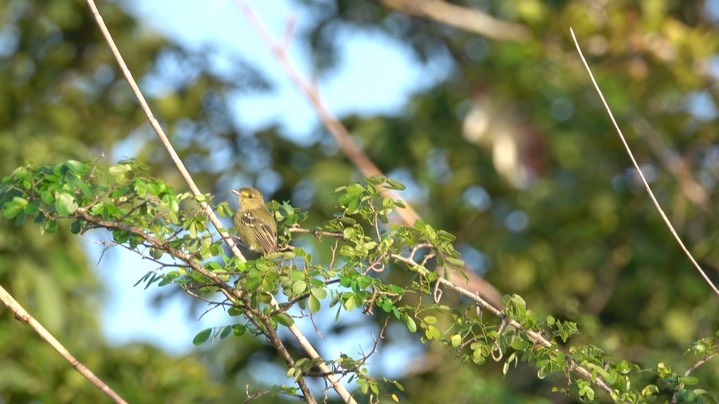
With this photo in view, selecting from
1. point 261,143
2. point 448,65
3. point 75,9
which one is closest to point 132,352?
point 261,143

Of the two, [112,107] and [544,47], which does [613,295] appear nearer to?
[544,47]

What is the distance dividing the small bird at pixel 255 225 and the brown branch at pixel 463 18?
585 centimetres

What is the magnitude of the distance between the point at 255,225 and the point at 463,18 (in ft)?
23.2

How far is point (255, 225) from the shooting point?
496 centimetres

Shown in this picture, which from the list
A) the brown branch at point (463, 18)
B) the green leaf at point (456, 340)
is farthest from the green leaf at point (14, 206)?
the brown branch at point (463, 18)

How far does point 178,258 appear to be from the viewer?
3141 millimetres

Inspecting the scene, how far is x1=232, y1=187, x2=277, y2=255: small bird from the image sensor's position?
437 cm

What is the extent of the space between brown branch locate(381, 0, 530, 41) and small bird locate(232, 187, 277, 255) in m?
5.85

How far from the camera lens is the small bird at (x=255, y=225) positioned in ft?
14.3

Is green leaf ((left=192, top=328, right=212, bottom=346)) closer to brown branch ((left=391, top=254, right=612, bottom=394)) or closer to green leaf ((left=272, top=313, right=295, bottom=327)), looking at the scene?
green leaf ((left=272, top=313, right=295, bottom=327))

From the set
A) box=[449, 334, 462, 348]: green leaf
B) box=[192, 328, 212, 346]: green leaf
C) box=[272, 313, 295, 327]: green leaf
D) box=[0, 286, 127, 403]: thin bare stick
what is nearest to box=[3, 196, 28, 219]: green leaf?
box=[0, 286, 127, 403]: thin bare stick

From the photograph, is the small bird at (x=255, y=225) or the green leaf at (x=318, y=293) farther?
the small bird at (x=255, y=225)

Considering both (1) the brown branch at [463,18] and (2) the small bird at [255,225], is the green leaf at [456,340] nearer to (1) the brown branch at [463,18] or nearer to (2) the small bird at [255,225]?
(2) the small bird at [255,225]

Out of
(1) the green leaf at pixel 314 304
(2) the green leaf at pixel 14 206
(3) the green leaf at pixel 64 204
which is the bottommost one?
(1) the green leaf at pixel 314 304
